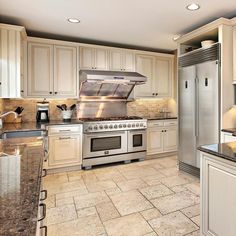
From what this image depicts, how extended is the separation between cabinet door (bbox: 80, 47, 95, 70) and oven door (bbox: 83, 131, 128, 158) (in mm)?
1416

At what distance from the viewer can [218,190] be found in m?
1.54

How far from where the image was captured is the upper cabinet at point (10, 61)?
3029mm

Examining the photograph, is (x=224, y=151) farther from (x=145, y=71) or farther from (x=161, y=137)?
(x=145, y=71)

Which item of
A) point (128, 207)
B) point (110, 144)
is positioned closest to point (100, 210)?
point (128, 207)

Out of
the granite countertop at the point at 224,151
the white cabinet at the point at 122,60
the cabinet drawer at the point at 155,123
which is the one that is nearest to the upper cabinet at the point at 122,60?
the white cabinet at the point at 122,60

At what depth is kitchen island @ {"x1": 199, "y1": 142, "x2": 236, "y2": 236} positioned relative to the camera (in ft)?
4.69

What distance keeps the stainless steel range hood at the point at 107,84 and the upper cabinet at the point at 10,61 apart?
1.18 m

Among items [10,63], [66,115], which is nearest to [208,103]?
[66,115]

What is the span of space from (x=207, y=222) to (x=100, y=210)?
1229mm

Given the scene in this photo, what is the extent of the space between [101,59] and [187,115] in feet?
6.91

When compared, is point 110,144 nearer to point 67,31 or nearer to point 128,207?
point 128,207

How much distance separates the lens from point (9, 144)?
1.88m

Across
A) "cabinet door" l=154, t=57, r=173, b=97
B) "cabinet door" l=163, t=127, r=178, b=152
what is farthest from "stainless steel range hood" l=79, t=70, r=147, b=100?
"cabinet door" l=163, t=127, r=178, b=152

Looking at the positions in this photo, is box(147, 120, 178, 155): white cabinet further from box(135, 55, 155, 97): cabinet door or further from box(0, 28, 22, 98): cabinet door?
box(0, 28, 22, 98): cabinet door
